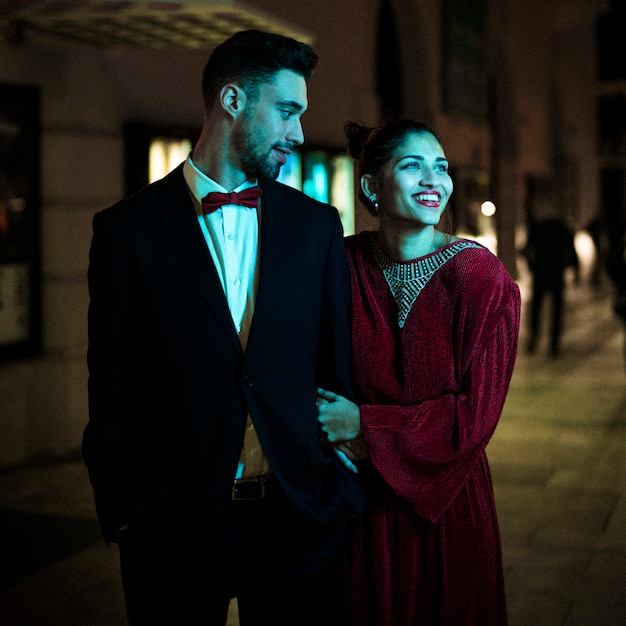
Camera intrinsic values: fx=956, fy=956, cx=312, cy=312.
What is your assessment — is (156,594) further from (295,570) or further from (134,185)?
(134,185)

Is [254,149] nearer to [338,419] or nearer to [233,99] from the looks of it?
[233,99]

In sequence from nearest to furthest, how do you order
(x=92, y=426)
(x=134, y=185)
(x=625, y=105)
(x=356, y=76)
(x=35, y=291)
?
1. (x=92, y=426)
2. (x=35, y=291)
3. (x=134, y=185)
4. (x=356, y=76)
5. (x=625, y=105)

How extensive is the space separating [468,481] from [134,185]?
17.1ft

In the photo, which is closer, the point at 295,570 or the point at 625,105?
the point at 295,570

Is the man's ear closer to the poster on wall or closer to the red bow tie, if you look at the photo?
the red bow tie

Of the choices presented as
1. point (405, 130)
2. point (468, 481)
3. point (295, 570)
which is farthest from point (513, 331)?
point (295, 570)

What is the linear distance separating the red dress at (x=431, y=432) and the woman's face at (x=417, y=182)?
5.0 inches

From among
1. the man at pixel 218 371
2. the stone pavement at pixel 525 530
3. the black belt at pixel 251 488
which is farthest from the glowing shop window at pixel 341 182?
the black belt at pixel 251 488

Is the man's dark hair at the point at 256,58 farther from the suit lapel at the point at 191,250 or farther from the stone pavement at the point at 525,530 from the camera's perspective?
the stone pavement at the point at 525,530

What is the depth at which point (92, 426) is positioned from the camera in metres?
2.29

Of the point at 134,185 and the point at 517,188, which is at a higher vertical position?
the point at 517,188

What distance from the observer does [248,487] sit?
2.33m

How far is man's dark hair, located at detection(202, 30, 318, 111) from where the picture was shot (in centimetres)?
230

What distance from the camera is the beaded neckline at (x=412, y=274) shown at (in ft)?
8.55
